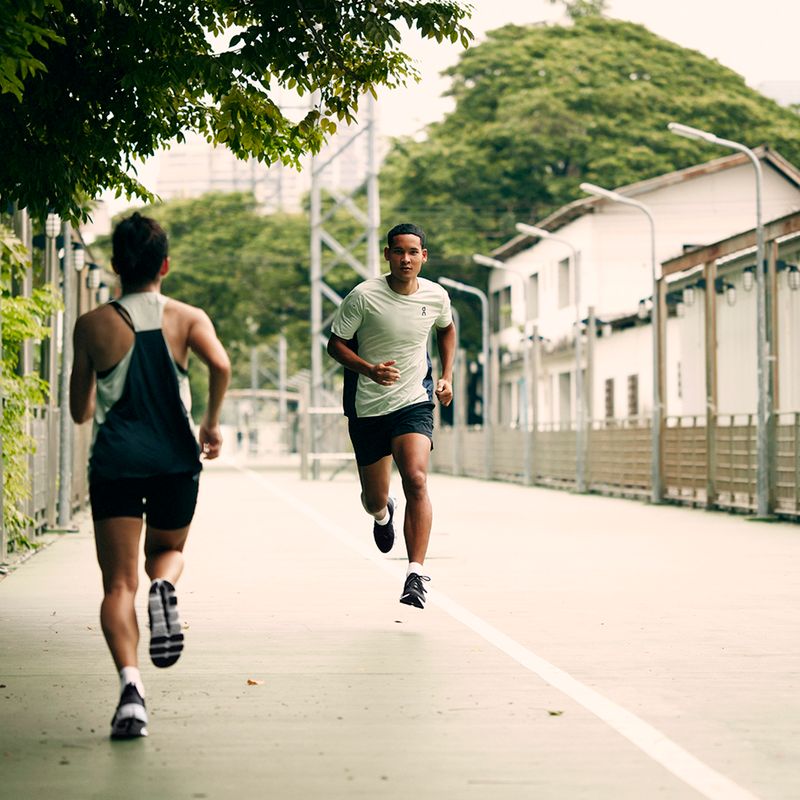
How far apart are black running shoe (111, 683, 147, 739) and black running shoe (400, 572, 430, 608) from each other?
337cm

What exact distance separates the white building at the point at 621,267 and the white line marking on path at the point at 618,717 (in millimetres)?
30249

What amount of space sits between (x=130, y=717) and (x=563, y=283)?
48032mm

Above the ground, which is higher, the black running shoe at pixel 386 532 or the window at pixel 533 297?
the window at pixel 533 297

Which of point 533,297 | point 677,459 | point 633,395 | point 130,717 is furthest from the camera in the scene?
point 533,297

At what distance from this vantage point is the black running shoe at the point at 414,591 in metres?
9.71

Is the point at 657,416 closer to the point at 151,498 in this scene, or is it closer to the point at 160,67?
the point at 160,67

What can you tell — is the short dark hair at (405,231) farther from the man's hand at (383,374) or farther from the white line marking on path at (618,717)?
the white line marking on path at (618,717)

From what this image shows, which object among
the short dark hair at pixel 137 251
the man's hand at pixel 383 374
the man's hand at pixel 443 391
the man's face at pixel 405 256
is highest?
the man's face at pixel 405 256

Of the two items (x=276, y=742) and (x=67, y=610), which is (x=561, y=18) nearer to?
(x=67, y=610)

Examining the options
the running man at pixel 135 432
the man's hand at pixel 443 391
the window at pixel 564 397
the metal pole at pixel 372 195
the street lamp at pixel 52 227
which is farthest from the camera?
the window at pixel 564 397

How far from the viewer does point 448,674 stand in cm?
812

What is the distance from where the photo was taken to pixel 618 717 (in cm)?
695

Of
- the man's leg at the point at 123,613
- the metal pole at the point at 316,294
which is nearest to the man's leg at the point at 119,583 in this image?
the man's leg at the point at 123,613

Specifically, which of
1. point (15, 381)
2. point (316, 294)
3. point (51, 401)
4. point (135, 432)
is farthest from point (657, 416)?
point (135, 432)
